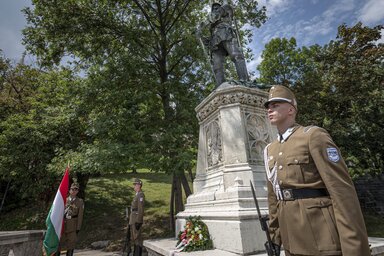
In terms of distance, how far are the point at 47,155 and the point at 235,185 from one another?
1172 centimetres

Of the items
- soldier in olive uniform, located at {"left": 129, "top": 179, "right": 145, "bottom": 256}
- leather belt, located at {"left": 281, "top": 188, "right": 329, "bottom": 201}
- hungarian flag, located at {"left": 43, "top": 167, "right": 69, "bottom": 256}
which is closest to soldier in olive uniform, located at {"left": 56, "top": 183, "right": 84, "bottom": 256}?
hungarian flag, located at {"left": 43, "top": 167, "right": 69, "bottom": 256}

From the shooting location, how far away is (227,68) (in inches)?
502

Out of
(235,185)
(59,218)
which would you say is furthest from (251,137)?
(59,218)

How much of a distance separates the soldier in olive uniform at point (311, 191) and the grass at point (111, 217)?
1033 centimetres

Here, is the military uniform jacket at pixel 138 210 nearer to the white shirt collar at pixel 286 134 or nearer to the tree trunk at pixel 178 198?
the tree trunk at pixel 178 198

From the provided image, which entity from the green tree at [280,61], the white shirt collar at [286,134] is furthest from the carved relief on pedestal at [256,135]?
the green tree at [280,61]

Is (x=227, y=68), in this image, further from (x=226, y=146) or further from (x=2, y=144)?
(x=2, y=144)

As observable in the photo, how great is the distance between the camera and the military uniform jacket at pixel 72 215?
6.75 m

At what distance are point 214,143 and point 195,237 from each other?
2098mm

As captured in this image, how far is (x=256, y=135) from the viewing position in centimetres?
539

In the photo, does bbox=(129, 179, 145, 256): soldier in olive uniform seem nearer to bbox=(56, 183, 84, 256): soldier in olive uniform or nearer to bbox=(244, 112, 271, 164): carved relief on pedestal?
bbox=(56, 183, 84, 256): soldier in olive uniform

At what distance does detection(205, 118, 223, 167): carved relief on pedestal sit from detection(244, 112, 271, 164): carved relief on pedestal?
67 centimetres

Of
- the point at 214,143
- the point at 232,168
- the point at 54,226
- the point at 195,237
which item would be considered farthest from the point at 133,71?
the point at 195,237

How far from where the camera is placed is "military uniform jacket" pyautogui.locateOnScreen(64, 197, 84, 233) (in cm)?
675
